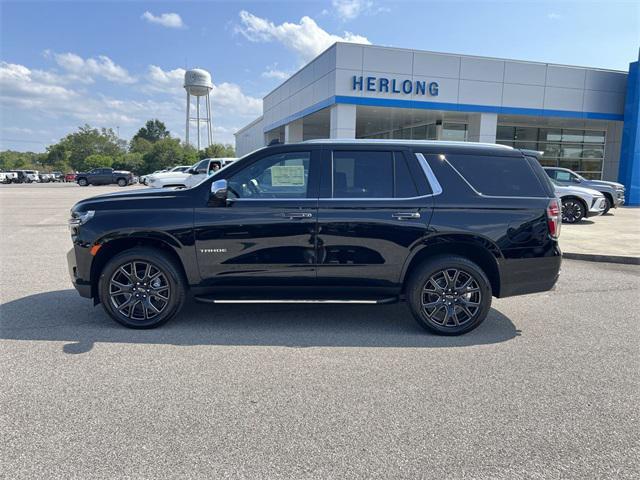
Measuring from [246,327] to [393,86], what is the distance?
17412 mm

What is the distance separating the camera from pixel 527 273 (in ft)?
15.2

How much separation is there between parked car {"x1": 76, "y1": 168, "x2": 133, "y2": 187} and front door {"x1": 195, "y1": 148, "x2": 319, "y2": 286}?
43.6 meters

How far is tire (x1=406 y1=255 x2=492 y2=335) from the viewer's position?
14.8 feet

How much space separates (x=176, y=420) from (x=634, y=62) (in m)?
26.6

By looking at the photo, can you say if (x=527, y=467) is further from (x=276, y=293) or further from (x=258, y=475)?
(x=276, y=293)

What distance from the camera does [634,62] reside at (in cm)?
2133

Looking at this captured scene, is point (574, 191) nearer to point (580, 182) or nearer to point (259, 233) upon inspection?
point (580, 182)

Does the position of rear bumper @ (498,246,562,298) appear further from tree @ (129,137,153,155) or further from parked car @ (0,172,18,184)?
tree @ (129,137,153,155)

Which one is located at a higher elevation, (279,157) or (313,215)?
(279,157)

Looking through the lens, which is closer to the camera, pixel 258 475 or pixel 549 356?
pixel 258 475

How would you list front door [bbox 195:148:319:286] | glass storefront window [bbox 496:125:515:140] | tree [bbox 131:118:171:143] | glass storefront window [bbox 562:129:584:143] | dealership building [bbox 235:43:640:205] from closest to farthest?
front door [bbox 195:148:319:286] < dealership building [bbox 235:43:640:205] < glass storefront window [bbox 496:125:515:140] < glass storefront window [bbox 562:129:584:143] < tree [bbox 131:118:171:143]

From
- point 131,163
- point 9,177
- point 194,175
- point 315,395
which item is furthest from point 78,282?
point 131,163

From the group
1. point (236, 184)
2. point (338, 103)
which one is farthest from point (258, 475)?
point (338, 103)

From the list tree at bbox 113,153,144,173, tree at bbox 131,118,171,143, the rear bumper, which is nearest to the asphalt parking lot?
the rear bumper
